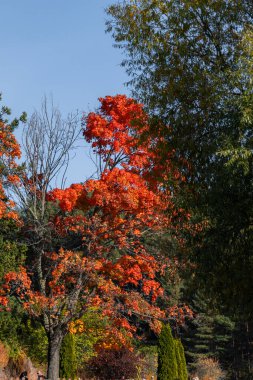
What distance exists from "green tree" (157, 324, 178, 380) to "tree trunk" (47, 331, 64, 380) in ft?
14.4

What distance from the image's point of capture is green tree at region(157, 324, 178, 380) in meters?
20.7

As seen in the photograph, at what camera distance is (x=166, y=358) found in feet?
68.8

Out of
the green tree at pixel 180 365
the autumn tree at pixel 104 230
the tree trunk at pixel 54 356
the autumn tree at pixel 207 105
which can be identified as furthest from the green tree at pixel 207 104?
the green tree at pixel 180 365

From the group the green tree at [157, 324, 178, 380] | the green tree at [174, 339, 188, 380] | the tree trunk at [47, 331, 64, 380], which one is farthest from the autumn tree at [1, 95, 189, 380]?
the green tree at [174, 339, 188, 380]

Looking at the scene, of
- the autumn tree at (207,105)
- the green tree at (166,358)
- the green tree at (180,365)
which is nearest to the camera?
the autumn tree at (207,105)

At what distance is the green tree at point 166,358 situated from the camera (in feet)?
67.9

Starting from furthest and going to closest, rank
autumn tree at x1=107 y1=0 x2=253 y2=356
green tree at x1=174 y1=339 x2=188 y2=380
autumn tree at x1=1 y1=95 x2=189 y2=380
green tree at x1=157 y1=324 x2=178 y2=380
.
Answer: green tree at x1=174 y1=339 x2=188 y2=380 → green tree at x1=157 y1=324 x2=178 y2=380 → autumn tree at x1=1 y1=95 x2=189 y2=380 → autumn tree at x1=107 y1=0 x2=253 y2=356

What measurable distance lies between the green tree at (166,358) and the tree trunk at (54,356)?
4.40 meters

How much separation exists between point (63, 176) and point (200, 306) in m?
20.6

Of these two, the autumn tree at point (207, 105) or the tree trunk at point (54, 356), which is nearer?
the autumn tree at point (207, 105)

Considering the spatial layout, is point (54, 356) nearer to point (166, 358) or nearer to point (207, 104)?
point (166, 358)

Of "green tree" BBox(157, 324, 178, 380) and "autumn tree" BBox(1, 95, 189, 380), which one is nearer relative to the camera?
"autumn tree" BBox(1, 95, 189, 380)

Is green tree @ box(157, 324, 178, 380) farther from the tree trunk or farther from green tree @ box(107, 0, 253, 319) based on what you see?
green tree @ box(107, 0, 253, 319)

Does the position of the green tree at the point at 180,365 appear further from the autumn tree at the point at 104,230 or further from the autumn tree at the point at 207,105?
the autumn tree at the point at 207,105
